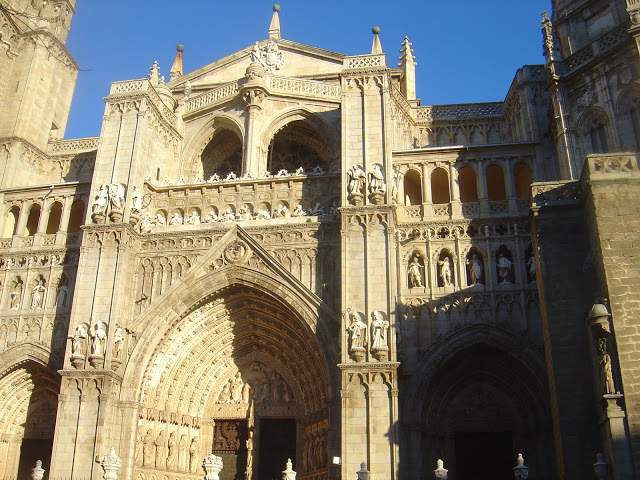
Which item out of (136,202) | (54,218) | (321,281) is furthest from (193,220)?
(54,218)

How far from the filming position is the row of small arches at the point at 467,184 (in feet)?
74.7

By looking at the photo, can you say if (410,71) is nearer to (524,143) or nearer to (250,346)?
(524,143)

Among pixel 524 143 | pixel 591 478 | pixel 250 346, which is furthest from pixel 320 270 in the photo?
pixel 591 478

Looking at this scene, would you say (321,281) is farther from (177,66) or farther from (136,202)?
(177,66)

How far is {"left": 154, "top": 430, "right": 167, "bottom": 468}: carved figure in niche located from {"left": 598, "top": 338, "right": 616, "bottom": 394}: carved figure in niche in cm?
1293

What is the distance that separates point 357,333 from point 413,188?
6407 mm

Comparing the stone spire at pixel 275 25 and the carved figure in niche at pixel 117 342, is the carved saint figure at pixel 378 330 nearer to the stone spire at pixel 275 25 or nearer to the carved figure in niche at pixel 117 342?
the carved figure in niche at pixel 117 342

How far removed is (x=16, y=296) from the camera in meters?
23.5

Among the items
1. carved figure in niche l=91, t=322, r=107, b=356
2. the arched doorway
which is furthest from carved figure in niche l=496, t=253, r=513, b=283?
carved figure in niche l=91, t=322, r=107, b=356

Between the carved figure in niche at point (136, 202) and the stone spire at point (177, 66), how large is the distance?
12.4m

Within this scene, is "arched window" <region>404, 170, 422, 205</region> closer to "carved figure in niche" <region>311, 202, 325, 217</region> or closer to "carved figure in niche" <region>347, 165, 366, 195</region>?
"carved figure in niche" <region>347, 165, 366, 195</region>

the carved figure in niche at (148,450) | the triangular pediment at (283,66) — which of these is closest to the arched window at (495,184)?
the triangular pediment at (283,66)

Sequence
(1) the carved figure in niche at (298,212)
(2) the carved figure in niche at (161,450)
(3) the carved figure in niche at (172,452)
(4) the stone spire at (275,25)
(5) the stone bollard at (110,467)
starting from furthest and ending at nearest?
(4) the stone spire at (275,25) < (1) the carved figure in niche at (298,212) < (3) the carved figure in niche at (172,452) < (2) the carved figure in niche at (161,450) < (5) the stone bollard at (110,467)

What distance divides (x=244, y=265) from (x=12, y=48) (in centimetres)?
1482
